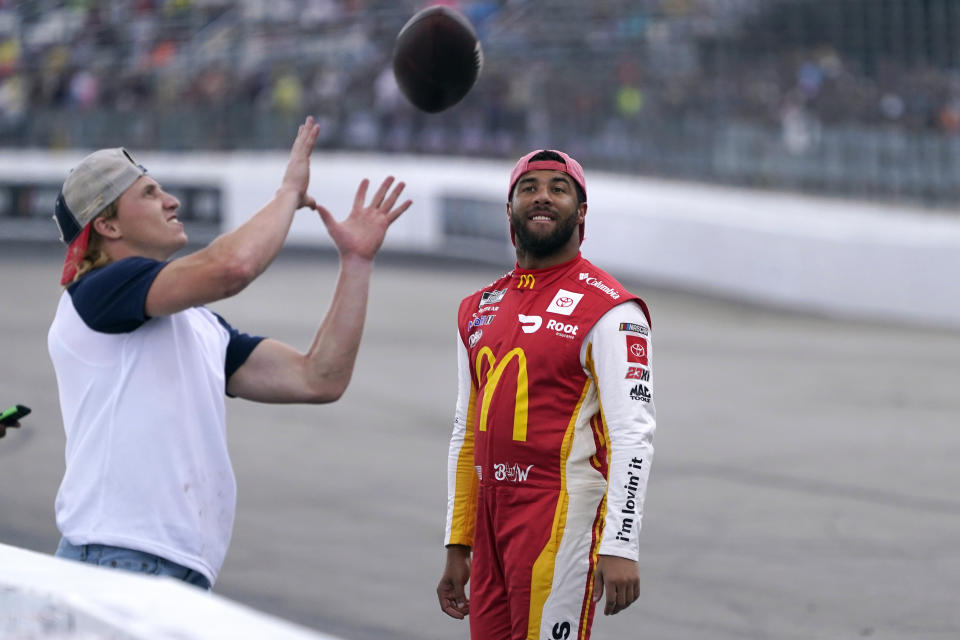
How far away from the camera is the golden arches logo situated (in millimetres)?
3904

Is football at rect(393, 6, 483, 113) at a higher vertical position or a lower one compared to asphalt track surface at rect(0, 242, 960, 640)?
higher

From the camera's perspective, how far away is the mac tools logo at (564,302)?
12.9 feet

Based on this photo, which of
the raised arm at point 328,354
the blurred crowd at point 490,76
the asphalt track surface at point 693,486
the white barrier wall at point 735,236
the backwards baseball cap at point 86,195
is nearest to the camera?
the backwards baseball cap at point 86,195

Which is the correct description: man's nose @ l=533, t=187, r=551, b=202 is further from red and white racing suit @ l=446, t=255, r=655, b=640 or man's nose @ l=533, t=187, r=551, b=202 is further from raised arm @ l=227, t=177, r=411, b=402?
raised arm @ l=227, t=177, r=411, b=402

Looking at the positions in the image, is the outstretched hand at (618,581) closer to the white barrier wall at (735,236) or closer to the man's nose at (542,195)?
the man's nose at (542,195)

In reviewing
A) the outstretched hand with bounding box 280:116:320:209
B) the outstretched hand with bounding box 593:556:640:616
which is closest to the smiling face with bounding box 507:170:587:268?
the outstretched hand with bounding box 280:116:320:209

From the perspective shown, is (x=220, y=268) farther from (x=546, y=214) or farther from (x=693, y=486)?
(x=693, y=486)

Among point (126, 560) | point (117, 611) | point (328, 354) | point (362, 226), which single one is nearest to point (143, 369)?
point (126, 560)

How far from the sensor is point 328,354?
4176 mm

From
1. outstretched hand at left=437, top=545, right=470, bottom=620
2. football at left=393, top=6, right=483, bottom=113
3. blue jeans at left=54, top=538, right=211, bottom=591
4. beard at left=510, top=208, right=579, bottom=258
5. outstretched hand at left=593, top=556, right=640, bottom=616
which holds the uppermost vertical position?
football at left=393, top=6, right=483, bottom=113

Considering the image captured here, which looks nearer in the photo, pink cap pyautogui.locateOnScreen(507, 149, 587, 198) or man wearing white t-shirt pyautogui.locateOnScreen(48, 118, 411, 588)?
man wearing white t-shirt pyautogui.locateOnScreen(48, 118, 411, 588)

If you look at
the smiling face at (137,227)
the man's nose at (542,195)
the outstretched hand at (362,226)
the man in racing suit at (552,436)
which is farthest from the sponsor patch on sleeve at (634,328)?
the smiling face at (137,227)

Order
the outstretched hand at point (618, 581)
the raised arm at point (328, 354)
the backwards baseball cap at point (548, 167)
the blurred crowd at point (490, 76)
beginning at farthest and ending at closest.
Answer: the blurred crowd at point (490, 76)
the raised arm at point (328, 354)
the backwards baseball cap at point (548, 167)
the outstretched hand at point (618, 581)

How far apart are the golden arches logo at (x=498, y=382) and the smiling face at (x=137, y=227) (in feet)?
3.19
